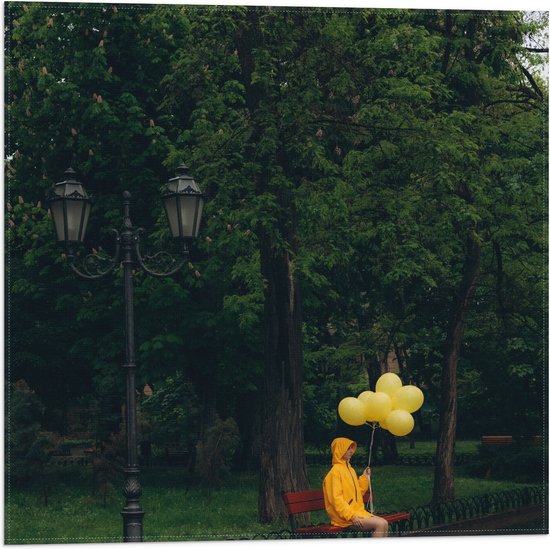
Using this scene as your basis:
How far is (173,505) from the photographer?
15.3m

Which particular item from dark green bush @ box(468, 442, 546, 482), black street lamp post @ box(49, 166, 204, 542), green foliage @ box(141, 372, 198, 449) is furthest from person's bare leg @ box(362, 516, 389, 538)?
green foliage @ box(141, 372, 198, 449)

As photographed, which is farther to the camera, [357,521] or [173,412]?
[173,412]

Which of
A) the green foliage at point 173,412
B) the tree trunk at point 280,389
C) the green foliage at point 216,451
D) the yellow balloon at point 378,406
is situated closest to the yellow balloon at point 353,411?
the yellow balloon at point 378,406

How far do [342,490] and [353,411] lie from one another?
91 centimetres

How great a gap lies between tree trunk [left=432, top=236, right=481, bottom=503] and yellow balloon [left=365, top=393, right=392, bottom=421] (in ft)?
11.1

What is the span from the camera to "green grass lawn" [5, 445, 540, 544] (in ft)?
45.5

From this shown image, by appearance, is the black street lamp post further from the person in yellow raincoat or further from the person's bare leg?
the person's bare leg

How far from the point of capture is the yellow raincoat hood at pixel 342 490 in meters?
12.5

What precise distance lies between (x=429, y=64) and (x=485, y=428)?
17.0 ft

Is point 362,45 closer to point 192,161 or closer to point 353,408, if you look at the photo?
point 192,161

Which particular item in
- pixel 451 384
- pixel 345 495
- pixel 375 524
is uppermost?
pixel 451 384

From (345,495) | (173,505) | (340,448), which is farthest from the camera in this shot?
(173,505)

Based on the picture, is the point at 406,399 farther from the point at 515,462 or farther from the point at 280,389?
the point at 280,389

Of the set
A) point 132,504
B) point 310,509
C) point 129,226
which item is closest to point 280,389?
point 310,509
